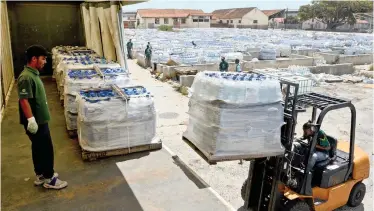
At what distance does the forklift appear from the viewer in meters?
3.92

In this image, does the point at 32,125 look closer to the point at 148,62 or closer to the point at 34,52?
the point at 34,52

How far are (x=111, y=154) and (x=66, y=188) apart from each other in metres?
1.05

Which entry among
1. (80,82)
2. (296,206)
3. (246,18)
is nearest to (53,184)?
(80,82)

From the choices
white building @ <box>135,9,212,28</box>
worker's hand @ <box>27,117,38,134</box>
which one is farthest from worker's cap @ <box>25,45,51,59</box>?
white building @ <box>135,9,212,28</box>

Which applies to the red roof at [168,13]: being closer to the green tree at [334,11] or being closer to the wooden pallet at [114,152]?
the green tree at [334,11]

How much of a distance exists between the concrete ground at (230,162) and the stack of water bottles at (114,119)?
4.81 feet

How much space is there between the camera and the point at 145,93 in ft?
18.7

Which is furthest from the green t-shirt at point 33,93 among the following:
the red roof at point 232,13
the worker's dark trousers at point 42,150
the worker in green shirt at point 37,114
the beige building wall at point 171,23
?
the red roof at point 232,13

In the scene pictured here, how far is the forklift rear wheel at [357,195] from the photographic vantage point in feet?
16.7

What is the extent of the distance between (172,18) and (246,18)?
1739 cm

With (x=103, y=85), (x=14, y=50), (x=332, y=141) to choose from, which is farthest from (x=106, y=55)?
(x=332, y=141)

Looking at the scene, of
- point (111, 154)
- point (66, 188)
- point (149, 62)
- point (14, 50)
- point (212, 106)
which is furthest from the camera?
point (149, 62)

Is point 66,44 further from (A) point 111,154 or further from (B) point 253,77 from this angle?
(B) point 253,77

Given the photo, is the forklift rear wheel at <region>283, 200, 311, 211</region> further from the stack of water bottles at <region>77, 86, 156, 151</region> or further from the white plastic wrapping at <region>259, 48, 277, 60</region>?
the white plastic wrapping at <region>259, 48, 277, 60</region>
